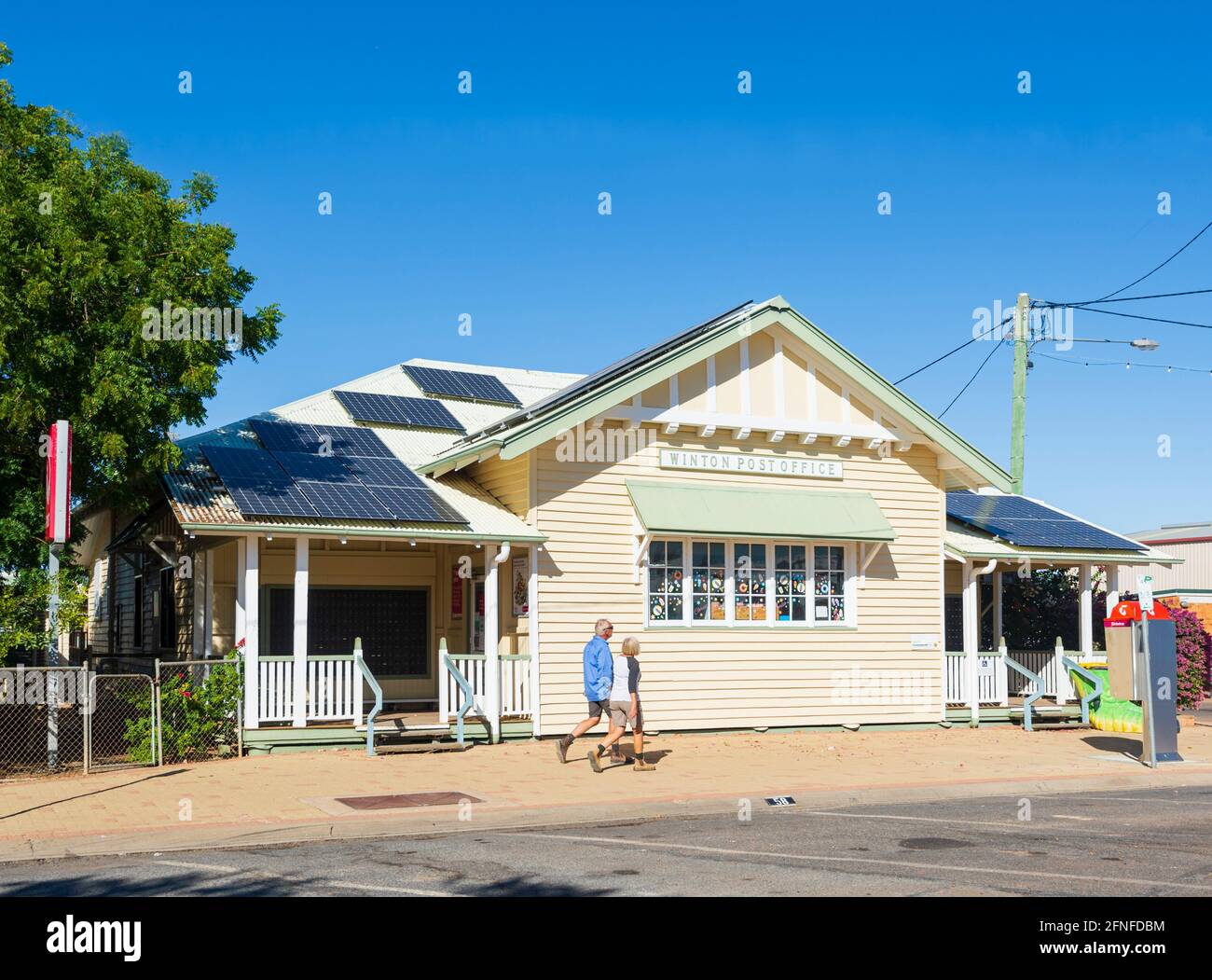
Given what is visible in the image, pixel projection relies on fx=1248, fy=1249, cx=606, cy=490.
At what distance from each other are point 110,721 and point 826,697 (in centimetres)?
1099

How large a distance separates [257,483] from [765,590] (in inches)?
319

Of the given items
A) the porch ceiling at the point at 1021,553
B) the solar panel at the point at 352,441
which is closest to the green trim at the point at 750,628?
the porch ceiling at the point at 1021,553

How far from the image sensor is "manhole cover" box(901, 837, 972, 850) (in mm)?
10023

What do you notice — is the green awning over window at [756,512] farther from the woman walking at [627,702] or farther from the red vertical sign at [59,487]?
the red vertical sign at [59,487]

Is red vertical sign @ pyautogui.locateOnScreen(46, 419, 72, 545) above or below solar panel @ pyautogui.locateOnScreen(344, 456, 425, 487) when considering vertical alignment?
below

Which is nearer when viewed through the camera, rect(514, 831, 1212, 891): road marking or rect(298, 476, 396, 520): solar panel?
rect(514, 831, 1212, 891): road marking

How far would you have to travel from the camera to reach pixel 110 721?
1744 centimetres

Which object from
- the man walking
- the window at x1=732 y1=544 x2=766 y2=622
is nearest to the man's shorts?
the man walking

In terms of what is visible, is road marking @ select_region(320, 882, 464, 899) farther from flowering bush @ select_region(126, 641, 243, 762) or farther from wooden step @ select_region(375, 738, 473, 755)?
wooden step @ select_region(375, 738, 473, 755)

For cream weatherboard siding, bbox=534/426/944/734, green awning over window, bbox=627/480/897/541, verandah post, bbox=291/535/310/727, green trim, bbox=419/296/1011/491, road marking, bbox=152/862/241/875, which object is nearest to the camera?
road marking, bbox=152/862/241/875

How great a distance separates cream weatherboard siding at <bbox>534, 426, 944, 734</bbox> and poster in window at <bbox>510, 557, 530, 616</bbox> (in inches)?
25.6

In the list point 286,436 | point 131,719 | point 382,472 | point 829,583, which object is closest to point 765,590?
point 829,583
